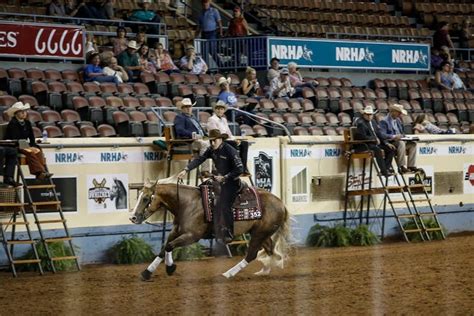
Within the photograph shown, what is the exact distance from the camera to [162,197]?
16984 millimetres

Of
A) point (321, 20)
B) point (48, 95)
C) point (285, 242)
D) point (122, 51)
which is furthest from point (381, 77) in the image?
point (285, 242)

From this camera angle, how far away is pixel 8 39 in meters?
22.8

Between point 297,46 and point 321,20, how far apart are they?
16.1 ft

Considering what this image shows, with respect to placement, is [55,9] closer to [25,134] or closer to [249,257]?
[25,134]

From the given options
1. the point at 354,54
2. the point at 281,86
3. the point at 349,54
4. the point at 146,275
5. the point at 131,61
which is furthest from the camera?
the point at 354,54

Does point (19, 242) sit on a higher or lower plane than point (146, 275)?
higher

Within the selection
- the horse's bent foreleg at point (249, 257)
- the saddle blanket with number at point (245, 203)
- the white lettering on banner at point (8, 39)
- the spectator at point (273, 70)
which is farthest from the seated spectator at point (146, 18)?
the horse's bent foreleg at point (249, 257)

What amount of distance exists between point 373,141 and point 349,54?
835 cm

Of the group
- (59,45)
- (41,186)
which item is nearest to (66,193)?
(41,186)

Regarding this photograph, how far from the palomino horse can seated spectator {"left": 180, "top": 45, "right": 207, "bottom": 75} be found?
934 cm

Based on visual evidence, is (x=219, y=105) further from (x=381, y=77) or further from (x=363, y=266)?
(x=381, y=77)

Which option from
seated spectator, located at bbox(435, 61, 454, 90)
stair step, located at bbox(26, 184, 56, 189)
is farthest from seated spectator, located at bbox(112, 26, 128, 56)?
seated spectator, located at bbox(435, 61, 454, 90)

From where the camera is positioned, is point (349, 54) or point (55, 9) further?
point (349, 54)

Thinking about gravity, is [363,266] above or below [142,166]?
below
